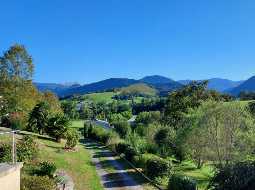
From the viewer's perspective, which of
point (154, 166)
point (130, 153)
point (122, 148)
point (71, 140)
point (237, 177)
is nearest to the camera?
point (237, 177)

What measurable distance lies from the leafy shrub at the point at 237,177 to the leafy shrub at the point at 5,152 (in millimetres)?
13953

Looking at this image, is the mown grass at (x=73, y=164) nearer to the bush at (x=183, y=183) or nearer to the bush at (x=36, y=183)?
the bush at (x=36, y=183)

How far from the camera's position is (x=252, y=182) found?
14906 mm

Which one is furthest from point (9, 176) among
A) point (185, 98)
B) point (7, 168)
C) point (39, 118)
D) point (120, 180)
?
point (185, 98)

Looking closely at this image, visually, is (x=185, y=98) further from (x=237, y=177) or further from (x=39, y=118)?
(x=237, y=177)

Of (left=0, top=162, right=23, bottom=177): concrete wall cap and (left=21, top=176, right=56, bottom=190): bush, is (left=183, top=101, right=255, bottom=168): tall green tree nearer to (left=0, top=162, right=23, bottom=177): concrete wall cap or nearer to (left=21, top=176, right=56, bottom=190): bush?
(left=21, top=176, right=56, bottom=190): bush

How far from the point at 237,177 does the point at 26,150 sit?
17272 millimetres

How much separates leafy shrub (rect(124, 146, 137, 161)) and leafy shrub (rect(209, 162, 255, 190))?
21.8 m

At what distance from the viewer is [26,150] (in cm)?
2891

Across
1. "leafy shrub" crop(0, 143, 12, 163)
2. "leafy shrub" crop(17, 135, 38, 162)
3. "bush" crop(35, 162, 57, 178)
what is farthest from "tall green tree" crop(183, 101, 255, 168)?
"leafy shrub" crop(0, 143, 12, 163)

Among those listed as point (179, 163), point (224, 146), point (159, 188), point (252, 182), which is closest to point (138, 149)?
point (179, 163)

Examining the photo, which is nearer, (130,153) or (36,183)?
(36,183)

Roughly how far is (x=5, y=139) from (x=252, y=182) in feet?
69.0

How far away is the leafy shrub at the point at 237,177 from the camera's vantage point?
15.0 meters
